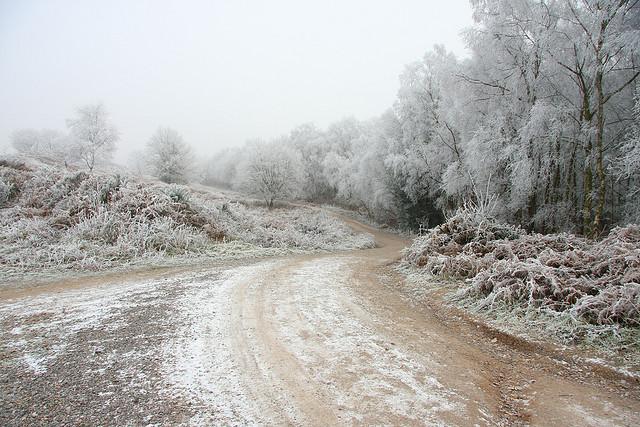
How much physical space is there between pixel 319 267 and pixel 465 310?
563 cm

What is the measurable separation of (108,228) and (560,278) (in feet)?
44.7

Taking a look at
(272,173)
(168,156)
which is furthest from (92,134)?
(272,173)

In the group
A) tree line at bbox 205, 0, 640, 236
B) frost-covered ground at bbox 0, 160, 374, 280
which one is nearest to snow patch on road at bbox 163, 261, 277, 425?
frost-covered ground at bbox 0, 160, 374, 280

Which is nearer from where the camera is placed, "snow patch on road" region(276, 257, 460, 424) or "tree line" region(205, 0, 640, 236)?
"snow patch on road" region(276, 257, 460, 424)

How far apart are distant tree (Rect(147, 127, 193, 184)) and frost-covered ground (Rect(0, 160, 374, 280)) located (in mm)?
27540

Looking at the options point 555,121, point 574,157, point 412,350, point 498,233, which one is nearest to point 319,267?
point 498,233

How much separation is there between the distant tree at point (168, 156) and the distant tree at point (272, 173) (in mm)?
9195

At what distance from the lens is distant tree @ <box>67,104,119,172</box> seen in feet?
134

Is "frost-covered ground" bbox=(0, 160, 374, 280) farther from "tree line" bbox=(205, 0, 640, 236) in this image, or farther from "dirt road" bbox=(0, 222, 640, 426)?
"tree line" bbox=(205, 0, 640, 236)

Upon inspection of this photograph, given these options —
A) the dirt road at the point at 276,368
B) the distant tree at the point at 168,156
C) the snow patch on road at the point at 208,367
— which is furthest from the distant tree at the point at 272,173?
the dirt road at the point at 276,368

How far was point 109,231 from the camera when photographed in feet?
42.1

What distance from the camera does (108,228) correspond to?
12906 mm

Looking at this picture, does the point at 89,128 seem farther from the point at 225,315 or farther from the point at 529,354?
the point at 529,354

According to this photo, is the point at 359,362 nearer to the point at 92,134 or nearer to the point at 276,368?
the point at 276,368
